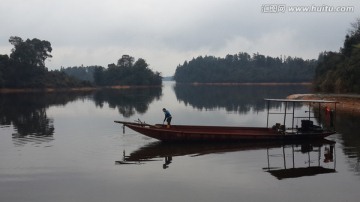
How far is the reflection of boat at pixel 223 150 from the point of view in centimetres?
2098

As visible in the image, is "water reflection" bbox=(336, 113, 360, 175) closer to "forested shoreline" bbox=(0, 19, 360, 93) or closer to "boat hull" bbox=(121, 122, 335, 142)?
"boat hull" bbox=(121, 122, 335, 142)

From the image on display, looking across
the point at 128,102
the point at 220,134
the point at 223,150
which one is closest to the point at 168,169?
the point at 223,150

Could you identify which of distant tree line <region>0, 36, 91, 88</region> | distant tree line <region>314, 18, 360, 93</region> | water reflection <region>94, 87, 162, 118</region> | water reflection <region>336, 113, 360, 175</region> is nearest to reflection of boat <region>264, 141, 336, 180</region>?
water reflection <region>336, 113, 360, 175</region>

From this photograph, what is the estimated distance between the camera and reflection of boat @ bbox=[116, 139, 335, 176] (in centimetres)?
2098

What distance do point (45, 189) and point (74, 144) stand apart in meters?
11.7

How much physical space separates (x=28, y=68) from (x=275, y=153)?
418 feet

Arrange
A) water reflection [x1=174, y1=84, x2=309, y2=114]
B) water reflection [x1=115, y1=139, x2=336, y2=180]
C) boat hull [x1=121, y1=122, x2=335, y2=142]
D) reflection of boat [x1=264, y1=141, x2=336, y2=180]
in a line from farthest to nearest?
1. water reflection [x1=174, y1=84, x2=309, y2=114]
2. boat hull [x1=121, y1=122, x2=335, y2=142]
3. water reflection [x1=115, y1=139, x2=336, y2=180]
4. reflection of boat [x1=264, y1=141, x2=336, y2=180]

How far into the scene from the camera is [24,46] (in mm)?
138500

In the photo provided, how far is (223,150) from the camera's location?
25812 mm

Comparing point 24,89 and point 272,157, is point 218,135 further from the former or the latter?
point 24,89

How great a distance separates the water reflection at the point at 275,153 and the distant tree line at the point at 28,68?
11173 cm

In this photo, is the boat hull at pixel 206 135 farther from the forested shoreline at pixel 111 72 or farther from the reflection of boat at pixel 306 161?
the forested shoreline at pixel 111 72

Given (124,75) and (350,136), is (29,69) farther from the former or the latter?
(350,136)

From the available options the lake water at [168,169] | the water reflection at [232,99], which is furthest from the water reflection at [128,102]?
the lake water at [168,169]
